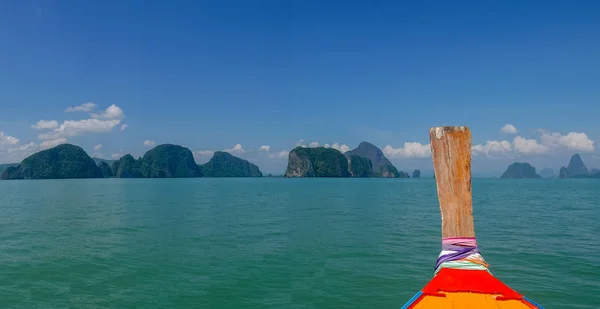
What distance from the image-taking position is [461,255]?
4898mm

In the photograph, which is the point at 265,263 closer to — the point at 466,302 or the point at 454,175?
the point at 454,175

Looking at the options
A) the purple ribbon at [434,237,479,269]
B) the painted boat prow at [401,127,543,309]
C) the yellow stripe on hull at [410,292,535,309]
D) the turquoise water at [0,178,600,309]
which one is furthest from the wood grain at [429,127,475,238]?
the turquoise water at [0,178,600,309]

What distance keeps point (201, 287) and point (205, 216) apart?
25711 millimetres

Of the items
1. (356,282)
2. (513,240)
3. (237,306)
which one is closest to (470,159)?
(237,306)

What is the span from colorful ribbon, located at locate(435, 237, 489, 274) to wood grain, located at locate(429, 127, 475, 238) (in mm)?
132

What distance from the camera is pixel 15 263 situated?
1838 centimetres

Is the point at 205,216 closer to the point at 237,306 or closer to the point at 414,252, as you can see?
the point at 414,252

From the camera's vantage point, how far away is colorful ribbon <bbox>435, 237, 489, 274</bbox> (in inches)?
188

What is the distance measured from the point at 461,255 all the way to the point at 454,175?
107 centimetres

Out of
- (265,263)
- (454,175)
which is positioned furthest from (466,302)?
(265,263)

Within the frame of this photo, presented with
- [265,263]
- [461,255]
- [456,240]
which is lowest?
[265,263]

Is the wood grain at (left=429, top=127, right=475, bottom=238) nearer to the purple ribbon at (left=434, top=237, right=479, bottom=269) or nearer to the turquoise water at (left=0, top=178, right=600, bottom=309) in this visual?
the purple ribbon at (left=434, top=237, right=479, bottom=269)

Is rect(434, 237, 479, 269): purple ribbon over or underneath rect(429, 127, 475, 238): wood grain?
underneath

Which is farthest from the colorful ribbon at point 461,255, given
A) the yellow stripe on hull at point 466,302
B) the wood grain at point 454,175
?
the yellow stripe on hull at point 466,302
